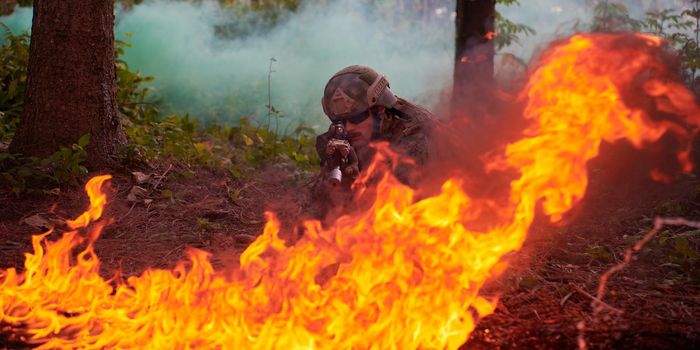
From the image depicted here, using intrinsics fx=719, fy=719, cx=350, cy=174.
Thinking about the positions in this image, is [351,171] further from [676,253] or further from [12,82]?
[12,82]

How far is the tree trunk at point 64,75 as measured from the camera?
238 inches

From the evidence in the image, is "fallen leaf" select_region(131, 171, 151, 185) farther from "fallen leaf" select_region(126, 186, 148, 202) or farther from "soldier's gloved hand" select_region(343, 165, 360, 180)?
"soldier's gloved hand" select_region(343, 165, 360, 180)

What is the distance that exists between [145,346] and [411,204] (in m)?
1.88

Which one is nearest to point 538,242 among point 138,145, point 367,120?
point 367,120

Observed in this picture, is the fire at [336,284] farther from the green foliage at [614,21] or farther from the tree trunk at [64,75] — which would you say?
the green foliage at [614,21]

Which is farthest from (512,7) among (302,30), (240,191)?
(240,191)

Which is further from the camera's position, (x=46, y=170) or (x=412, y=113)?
(x=46, y=170)

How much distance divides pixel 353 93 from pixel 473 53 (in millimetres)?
3142

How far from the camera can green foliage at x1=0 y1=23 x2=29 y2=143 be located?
722 cm

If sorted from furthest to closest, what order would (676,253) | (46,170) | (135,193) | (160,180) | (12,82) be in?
(12,82) → (160,180) → (135,193) → (46,170) → (676,253)

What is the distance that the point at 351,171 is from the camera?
15.2ft

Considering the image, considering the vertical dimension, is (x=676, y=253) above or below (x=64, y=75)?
below

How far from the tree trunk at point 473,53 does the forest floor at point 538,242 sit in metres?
1.48

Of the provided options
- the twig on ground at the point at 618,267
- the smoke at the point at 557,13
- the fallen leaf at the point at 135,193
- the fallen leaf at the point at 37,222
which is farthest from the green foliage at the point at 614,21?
the fallen leaf at the point at 37,222
